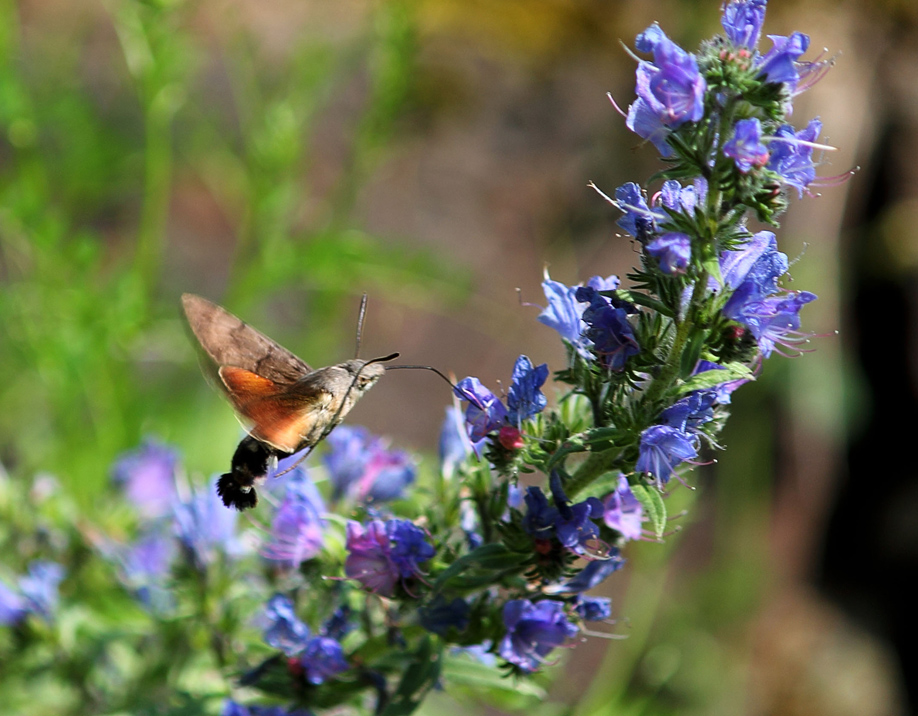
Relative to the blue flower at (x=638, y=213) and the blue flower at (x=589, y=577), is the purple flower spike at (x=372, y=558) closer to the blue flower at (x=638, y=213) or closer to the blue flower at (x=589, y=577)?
the blue flower at (x=589, y=577)

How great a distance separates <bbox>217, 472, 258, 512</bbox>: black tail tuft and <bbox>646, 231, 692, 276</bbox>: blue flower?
0.82m

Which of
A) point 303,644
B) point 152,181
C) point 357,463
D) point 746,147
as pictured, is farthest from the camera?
point 152,181

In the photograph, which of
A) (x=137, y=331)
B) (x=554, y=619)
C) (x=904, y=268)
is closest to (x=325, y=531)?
(x=554, y=619)

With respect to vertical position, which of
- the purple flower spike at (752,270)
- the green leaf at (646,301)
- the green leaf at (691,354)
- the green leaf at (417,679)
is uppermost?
the purple flower spike at (752,270)

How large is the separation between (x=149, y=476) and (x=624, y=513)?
1.31 m

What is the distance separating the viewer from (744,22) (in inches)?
48.6

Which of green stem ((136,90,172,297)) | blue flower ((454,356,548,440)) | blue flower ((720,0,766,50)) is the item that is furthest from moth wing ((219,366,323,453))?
green stem ((136,90,172,297))

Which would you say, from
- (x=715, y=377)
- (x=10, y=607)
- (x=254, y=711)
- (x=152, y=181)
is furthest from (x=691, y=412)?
(x=152, y=181)

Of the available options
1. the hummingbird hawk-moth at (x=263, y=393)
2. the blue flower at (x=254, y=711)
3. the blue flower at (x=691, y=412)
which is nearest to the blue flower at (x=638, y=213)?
the blue flower at (x=691, y=412)

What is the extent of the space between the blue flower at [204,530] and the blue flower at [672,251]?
1.07 metres

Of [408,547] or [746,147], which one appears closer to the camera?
Answer: [746,147]

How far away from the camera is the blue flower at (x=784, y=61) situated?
45.5 inches

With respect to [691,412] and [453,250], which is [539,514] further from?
[453,250]

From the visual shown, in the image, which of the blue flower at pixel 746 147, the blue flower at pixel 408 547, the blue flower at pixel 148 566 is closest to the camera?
the blue flower at pixel 746 147
